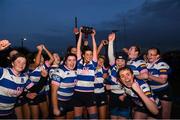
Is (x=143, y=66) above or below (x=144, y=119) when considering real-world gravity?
above

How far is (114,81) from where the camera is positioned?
712 cm

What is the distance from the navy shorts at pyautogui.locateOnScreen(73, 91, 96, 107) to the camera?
257 inches

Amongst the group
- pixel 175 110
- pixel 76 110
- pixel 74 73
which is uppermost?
pixel 74 73

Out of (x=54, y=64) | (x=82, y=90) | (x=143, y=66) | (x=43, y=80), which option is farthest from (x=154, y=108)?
(x=54, y=64)

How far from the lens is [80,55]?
6.74 meters

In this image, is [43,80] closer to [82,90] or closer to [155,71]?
[82,90]

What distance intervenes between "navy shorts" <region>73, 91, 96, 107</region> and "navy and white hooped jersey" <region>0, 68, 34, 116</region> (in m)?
1.62

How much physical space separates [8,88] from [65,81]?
130 centimetres

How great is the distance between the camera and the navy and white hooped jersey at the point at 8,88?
5100 millimetres

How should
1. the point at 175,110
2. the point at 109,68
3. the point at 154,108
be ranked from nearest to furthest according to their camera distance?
the point at 154,108 → the point at 109,68 → the point at 175,110

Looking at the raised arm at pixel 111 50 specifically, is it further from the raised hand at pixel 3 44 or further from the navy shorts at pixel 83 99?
the raised hand at pixel 3 44

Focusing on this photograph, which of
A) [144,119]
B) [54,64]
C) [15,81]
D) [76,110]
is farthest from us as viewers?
[54,64]

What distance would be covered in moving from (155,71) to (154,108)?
2.80 m

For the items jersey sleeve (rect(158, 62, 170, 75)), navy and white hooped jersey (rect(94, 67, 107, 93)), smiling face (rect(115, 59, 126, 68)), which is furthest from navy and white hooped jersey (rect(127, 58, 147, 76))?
navy and white hooped jersey (rect(94, 67, 107, 93))
